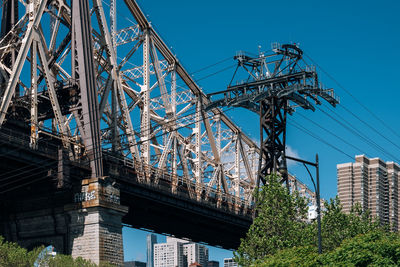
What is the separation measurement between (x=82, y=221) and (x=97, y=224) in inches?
68.4

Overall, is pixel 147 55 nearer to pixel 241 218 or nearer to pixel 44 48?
pixel 44 48

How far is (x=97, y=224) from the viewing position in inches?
2194

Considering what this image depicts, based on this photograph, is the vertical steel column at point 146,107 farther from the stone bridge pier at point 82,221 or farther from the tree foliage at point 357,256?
the tree foliage at point 357,256

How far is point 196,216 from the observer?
81.6 metres

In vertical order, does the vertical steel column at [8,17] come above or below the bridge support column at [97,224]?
above

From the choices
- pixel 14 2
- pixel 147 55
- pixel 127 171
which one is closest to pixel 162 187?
pixel 127 171

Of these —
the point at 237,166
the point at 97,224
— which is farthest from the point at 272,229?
the point at 237,166

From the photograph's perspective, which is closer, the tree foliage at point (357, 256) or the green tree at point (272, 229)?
the tree foliage at point (357, 256)

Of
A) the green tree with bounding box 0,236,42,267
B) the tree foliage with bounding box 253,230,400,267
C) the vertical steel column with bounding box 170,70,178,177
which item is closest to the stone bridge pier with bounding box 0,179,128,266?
the green tree with bounding box 0,236,42,267

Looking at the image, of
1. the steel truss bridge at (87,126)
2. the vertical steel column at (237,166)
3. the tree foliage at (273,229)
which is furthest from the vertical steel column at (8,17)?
the vertical steel column at (237,166)

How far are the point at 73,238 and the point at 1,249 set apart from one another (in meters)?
9.11

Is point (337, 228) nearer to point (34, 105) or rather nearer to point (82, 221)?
point (82, 221)

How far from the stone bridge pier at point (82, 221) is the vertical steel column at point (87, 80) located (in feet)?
7.36

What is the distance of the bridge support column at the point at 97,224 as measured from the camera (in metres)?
55.7
